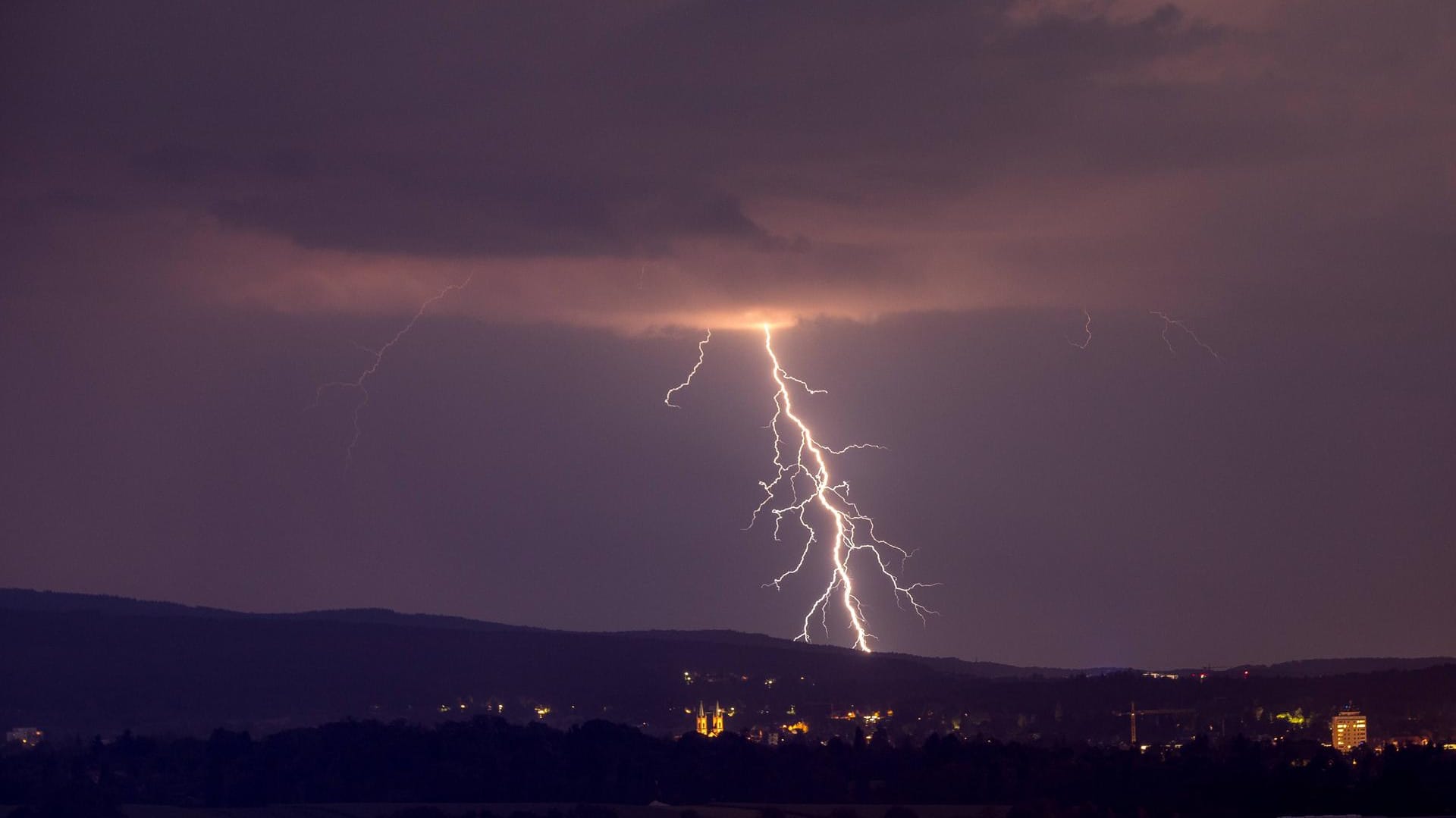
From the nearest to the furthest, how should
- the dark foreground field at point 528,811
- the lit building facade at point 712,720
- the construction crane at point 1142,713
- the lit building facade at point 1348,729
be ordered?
the dark foreground field at point 528,811 < the lit building facade at point 1348,729 < the construction crane at point 1142,713 < the lit building facade at point 712,720

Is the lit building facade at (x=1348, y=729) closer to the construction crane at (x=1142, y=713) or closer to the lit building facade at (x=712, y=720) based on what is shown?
the construction crane at (x=1142, y=713)

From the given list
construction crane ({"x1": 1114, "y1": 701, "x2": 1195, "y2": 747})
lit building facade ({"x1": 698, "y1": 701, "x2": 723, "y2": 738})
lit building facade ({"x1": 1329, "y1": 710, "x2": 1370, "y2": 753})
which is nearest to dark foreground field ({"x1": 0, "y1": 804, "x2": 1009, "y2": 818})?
lit building facade ({"x1": 1329, "y1": 710, "x2": 1370, "y2": 753})

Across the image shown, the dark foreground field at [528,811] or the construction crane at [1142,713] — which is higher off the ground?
the construction crane at [1142,713]

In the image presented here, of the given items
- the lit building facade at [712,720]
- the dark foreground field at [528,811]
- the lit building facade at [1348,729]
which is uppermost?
the lit building facade at [712,720]

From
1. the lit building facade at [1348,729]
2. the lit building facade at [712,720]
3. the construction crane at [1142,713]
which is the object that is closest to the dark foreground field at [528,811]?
the lit building facade at [1348,729]

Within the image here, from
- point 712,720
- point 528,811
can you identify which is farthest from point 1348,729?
point 528,811

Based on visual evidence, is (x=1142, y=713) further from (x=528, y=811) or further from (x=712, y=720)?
(x=528, y=811)

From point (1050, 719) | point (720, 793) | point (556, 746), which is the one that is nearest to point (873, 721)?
point (1050, 719)
